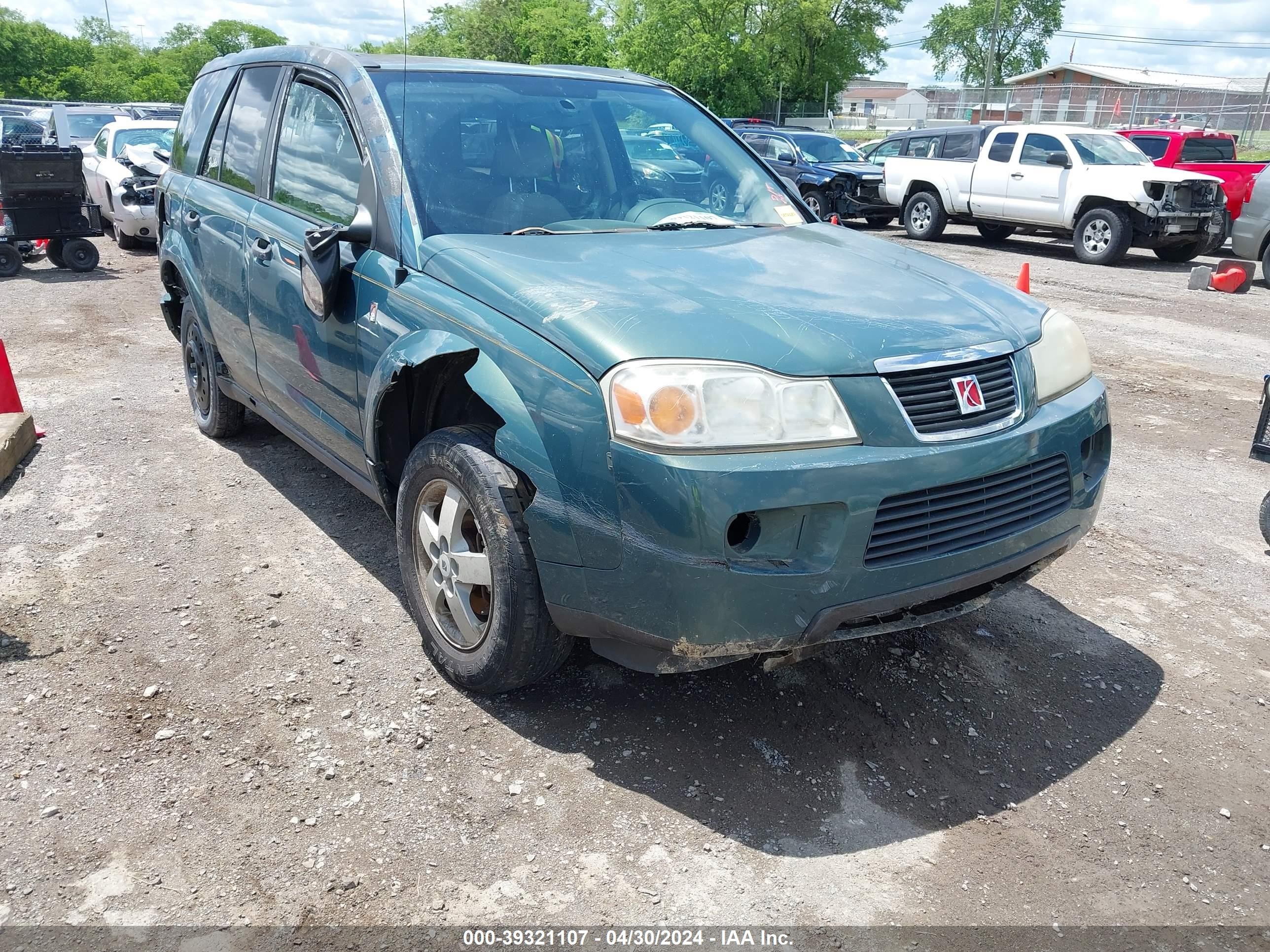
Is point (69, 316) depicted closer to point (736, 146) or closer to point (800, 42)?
point (736, 146)

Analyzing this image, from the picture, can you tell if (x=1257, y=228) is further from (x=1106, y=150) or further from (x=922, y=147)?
(x=922, y=147)

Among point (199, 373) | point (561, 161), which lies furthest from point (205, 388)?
point (561, 161)

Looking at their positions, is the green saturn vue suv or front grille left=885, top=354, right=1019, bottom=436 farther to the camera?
front grille left=885, top=354, right=1019, bottom=436

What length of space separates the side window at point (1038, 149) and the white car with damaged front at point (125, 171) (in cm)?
1175

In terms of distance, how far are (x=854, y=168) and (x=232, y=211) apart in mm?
15249

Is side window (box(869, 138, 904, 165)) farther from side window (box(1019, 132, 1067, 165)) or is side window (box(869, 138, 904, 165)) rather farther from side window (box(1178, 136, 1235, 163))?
side window (box(1178, 136, 1235, 163))

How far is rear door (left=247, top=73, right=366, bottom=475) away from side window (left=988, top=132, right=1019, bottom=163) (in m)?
13.6

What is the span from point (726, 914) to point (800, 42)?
203 feet

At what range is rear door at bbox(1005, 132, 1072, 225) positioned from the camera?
14547mm

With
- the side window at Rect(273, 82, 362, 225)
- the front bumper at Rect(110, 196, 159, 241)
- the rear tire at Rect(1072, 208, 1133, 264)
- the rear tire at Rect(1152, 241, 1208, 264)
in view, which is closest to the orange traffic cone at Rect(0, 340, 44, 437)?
the side window at Rect(273, 82, 362, 225)

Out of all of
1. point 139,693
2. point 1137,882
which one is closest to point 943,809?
point 1137,882

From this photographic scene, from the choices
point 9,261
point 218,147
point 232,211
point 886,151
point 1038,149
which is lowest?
point 9,261

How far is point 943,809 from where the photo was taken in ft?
9.25

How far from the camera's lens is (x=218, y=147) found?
195 inches
